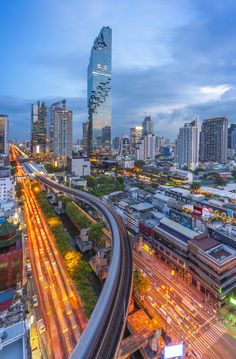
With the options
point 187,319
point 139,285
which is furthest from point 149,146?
point 187,319

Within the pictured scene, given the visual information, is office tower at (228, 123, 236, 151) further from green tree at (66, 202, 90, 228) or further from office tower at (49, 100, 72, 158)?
green tree at (66, 202, 90, 228)

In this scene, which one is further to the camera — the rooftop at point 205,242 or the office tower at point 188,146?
the office tower at point 188,146

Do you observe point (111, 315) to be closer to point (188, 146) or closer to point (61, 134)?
point (188, 146)

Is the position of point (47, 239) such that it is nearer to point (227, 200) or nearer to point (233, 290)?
point (233, 290)

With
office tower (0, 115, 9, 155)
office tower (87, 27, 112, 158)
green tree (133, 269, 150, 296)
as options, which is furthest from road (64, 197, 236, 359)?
office tower (0, 115, 9, 155)

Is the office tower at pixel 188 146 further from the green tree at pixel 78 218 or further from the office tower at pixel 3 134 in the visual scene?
the office tower at pixel 3 134

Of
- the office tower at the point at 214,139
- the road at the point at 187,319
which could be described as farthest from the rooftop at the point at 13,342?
the office tower at the point at 214,139

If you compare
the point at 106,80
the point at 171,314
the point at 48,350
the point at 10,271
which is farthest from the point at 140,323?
the point at 106,80

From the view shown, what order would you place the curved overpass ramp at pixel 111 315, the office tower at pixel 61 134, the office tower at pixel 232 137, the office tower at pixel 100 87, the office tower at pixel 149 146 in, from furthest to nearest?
the office tower at pixel 232 137
the office tower at pixel 149 146
the office tower at pixel 100 87
the office tower at pixel 61 134
the curved overpass ramp at pixel 111 315
